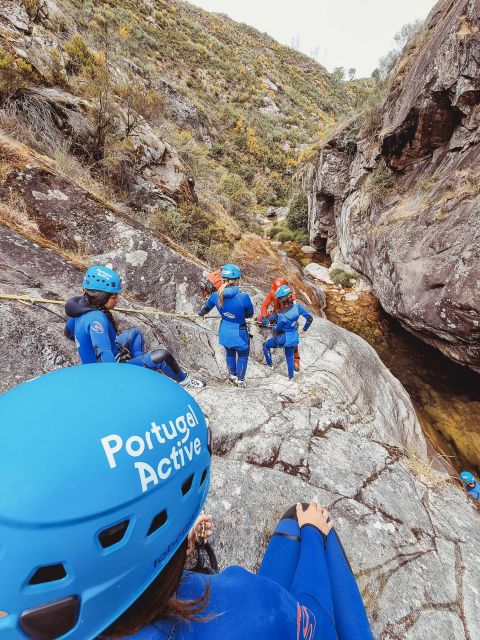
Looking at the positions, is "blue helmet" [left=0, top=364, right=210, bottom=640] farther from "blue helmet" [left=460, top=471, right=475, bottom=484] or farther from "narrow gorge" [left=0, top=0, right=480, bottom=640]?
"blue helmet" [left=460, top=471, right=475, bottom=484]

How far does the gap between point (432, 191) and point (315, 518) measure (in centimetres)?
955

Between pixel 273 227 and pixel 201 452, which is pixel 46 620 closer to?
pixel 201 452

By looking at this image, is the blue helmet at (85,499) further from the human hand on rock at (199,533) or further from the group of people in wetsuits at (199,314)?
the group of people in wetsuits at (199,314)

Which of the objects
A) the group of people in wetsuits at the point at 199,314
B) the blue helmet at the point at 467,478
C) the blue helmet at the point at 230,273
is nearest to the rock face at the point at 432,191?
the blue helmet at the point at 467,478

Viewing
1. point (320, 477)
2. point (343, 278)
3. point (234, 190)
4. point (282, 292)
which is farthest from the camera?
point (234, 190)

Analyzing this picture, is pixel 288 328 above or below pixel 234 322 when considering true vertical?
above

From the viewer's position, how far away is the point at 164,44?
25203 millimetres

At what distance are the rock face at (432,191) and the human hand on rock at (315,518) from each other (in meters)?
6.06

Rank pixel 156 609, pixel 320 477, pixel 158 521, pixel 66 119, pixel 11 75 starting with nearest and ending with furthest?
pixel 156 609 → pixel 158 521 → pixel 320 477 → pixel 11 75 → pixel 66 119

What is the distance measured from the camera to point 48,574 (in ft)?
2.60

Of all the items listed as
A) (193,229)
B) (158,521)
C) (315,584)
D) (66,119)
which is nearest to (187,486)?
(158,521)

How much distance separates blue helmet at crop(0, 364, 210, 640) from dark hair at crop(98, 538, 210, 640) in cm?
3

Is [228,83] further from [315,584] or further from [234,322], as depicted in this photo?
[315,584]

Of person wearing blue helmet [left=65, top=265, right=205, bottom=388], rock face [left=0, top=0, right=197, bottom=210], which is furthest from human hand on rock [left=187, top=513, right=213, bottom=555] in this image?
rock face [left=0, top=0, right=197, bottom=210]
